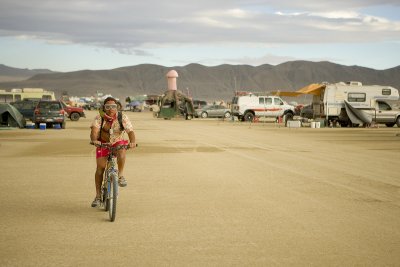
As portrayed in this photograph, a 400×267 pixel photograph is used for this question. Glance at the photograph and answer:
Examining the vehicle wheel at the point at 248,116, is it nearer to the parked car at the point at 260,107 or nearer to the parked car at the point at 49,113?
the parked car at the point at 260,107

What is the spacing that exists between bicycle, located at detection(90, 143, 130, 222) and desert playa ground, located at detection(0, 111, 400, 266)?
19 cm

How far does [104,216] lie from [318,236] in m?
3.22

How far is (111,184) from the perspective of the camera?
31.3ft

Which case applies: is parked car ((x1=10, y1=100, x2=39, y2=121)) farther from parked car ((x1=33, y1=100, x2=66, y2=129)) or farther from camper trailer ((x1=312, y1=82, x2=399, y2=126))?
camper trailer ((x1=312, y1=82, x2=399, y2=126))

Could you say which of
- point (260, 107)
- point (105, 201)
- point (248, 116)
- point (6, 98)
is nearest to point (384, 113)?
point (260, 107)

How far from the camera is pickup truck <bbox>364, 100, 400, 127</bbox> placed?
43.8 m

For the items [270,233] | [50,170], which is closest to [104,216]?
[270,233]

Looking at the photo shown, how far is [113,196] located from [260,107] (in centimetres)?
4249

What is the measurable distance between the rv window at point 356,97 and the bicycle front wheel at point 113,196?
35381mm

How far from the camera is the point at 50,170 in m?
16.4

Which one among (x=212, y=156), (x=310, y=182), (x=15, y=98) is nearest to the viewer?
(x=310, y=182)

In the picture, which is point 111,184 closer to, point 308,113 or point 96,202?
point 96,202

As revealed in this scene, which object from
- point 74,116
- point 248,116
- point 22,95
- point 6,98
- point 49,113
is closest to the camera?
point 49,113

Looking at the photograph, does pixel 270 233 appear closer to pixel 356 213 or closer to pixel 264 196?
pixel 356 213
